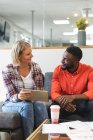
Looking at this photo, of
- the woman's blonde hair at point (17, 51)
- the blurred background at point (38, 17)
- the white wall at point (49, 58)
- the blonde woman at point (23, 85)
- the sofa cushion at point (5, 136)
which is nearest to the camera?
the sofa cushion at point (5, 136)

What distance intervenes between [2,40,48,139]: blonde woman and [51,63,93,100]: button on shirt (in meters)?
0.17

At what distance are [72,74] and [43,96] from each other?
0.49m

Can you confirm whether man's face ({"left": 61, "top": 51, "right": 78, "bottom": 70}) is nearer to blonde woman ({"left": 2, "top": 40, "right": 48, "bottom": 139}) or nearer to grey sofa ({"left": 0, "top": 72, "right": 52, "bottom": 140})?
blonde woman ({"left": 2, "top": 40, "right": 48, "bottom": 139})

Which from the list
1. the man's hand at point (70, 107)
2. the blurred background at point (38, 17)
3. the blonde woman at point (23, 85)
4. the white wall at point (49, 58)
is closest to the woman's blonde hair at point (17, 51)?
the blonde woman at point (23, 85)

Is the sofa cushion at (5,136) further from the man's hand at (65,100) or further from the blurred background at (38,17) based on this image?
the blurred background at (38,17)

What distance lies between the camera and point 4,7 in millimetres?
8258

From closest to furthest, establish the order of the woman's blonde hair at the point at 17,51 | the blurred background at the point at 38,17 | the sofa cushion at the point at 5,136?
the sofa cushion at the point at 5,136 < the woman's blonde hair at the point at 17,51 < the blurred background at the point at 38,17

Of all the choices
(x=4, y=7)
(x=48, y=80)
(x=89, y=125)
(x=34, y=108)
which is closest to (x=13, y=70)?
(x=34, y=108)

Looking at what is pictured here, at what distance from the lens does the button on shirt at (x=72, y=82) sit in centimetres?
282

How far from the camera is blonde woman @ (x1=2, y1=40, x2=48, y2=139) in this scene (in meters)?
2.60

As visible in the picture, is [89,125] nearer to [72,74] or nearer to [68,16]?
[72,74]

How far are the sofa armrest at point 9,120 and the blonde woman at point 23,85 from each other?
7 cm

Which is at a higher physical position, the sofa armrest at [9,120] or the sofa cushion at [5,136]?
the sofa armrest at [9,120]

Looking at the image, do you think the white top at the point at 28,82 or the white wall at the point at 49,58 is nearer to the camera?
the white top at the point at 28,82
